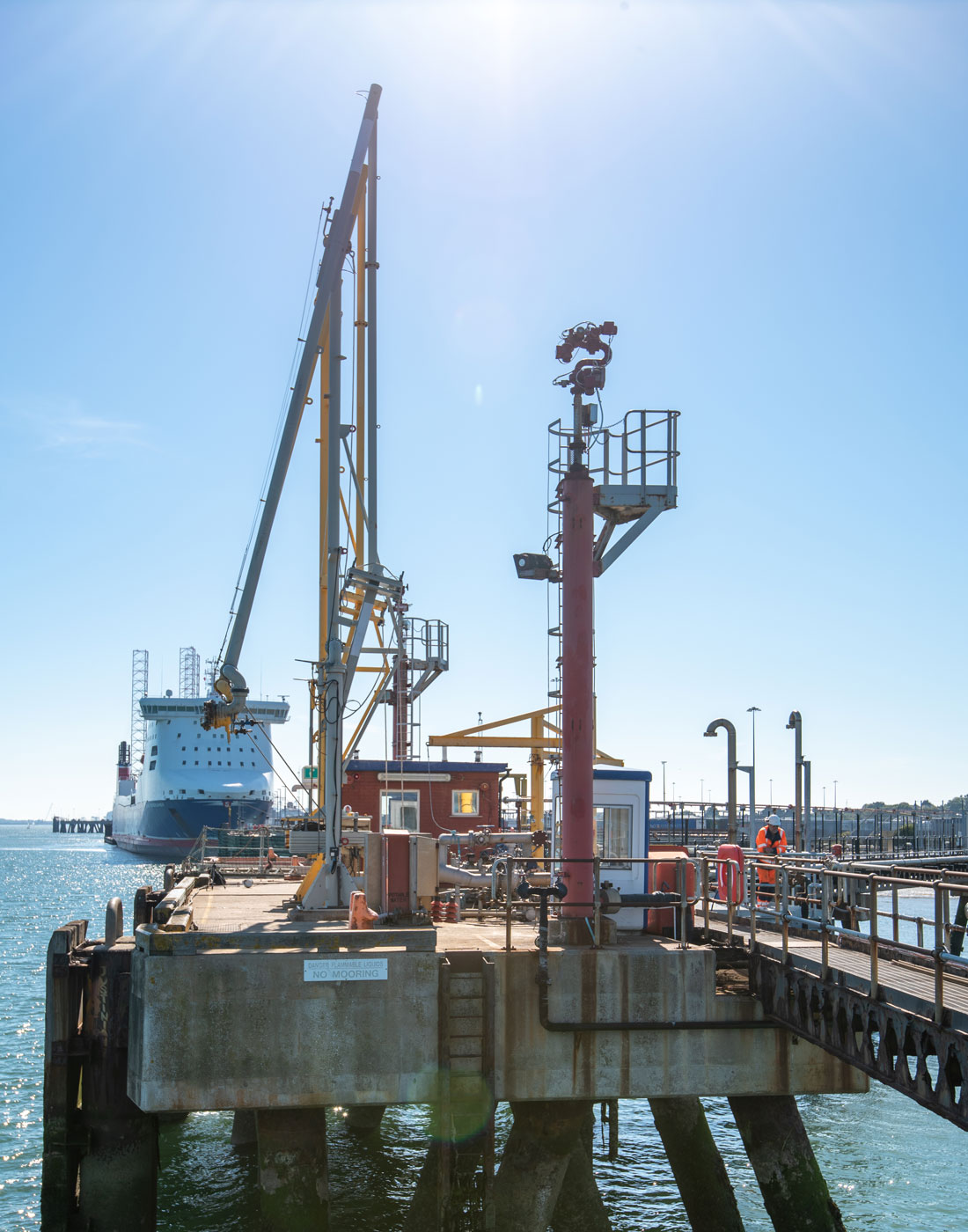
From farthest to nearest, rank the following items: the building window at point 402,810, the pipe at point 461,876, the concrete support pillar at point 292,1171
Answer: the building window at point 402,810 → the pipe at point 461,876 → the concrete support pillar at point 292,1171

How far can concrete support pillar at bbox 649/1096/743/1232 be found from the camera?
16.8 meters

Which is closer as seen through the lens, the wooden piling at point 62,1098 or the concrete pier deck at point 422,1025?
the concrete pier deck at point 422,1025

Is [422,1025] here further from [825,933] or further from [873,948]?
[873,948]

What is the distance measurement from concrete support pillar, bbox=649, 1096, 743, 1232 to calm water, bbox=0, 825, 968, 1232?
3269mm

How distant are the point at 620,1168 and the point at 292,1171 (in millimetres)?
11369

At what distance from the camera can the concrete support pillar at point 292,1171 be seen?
532 inches

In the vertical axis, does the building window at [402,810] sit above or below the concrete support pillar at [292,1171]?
above

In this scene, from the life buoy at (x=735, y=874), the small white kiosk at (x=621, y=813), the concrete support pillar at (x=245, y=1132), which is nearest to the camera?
the life buoy at (x=735, y=874)

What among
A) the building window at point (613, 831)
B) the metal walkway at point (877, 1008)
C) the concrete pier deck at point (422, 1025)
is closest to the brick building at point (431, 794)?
the building window at point (613, 831)

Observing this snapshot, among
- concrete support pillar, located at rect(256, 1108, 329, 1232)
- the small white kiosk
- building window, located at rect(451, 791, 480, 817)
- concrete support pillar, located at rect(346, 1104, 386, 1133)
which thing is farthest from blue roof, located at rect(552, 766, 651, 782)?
building window, located at rect(451, 791, 480, 817)

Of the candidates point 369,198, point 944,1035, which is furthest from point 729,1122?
point 369,198

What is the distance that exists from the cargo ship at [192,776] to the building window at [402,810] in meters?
86.8

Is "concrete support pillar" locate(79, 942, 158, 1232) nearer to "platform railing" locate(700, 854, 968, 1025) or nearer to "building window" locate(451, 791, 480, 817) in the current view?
"platform railing" locate(700, 854, 968, 1025)

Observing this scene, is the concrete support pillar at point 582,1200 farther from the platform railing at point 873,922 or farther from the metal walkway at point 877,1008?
the metal walkway at point 877,1008
